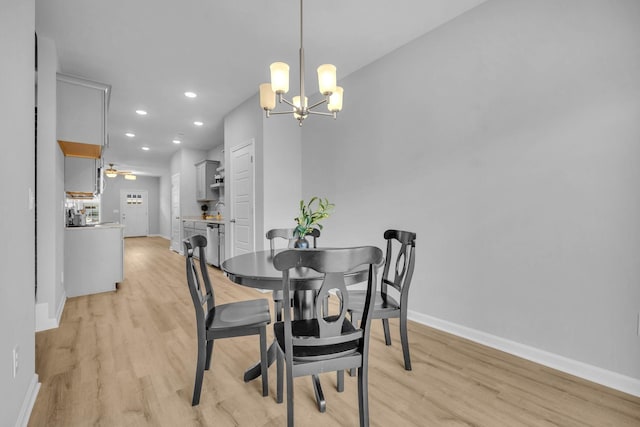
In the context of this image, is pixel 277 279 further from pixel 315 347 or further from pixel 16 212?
pixel 16 212

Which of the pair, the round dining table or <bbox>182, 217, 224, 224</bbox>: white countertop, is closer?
the round dining table

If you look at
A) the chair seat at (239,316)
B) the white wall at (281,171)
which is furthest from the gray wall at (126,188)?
the chair seat at (239,316)

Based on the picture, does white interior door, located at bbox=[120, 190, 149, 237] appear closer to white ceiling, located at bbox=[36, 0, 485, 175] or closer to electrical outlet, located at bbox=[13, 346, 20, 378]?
white ceiling, located at bbox=[36, 0, 485, 175]

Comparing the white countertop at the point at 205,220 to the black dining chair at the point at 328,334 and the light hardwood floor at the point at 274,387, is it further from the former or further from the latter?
the black dining chair at the point at 328,334

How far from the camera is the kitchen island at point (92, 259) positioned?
3752 mm

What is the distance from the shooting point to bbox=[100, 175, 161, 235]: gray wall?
11375mm

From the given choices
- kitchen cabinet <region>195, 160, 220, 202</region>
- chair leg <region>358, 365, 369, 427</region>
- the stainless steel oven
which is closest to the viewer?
chair leg <region>358, 365, 369, 427</region>

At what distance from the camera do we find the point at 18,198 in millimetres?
1488

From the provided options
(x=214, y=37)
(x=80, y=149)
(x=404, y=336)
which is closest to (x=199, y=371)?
(x=404, y=336)

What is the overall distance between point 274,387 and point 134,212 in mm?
12424

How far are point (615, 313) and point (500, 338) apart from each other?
733 millimetres

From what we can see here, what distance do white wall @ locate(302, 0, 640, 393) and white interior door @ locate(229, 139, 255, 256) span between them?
6.79 feet

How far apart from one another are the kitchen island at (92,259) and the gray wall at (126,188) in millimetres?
8511

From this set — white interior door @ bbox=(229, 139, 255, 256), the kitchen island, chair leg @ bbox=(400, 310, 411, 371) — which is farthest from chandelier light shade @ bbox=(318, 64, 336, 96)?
the kitchen island
